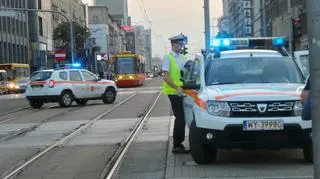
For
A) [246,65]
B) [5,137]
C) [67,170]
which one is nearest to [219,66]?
[246,65]

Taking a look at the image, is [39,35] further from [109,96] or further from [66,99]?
[66,99]

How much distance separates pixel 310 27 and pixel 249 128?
4035mm

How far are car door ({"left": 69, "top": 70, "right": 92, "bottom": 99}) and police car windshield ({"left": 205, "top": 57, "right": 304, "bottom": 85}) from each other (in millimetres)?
18632

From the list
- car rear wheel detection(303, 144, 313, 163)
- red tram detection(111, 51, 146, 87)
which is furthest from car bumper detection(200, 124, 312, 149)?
red tram detection(111, 51, 146, 87)

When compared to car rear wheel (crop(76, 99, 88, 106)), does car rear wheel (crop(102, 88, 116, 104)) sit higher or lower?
higher

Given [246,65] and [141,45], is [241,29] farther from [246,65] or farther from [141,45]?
[246,65]

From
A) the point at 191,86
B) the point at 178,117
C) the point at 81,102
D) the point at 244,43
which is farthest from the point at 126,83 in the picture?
the point at 191,86

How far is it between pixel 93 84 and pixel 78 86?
31.1 inches

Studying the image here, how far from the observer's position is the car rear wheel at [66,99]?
96.2 ft

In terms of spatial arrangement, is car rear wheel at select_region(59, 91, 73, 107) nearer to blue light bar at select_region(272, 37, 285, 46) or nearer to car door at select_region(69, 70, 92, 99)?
car door at select_region(69, 70, 92, 99)

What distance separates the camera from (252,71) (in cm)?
1109

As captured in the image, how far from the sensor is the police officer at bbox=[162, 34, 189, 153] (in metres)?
11.7

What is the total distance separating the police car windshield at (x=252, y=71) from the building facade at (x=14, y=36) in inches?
2602

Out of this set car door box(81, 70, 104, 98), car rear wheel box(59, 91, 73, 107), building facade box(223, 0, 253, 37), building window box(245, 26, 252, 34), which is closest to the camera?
car rear wheel box(59, 91, 73, 107)
